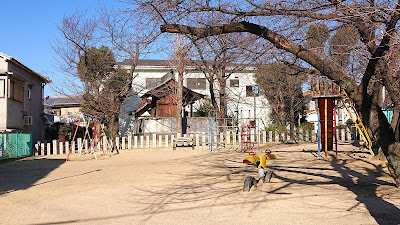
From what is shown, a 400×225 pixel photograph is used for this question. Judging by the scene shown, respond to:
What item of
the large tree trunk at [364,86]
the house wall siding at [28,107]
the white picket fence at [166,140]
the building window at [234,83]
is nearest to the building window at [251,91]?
the building window at [234,83]

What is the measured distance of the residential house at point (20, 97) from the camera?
1764 cm

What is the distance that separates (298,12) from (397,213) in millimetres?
3852

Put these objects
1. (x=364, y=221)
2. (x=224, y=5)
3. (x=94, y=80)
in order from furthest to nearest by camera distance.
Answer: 1. (x=94, y=80)
2. (x=224, y=5)
3. (x=364, y=221)

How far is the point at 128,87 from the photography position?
2328cm

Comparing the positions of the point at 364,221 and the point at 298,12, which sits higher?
the point at 298,12

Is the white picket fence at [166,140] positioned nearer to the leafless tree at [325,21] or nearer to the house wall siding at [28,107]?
the house wall siding at [28,107]

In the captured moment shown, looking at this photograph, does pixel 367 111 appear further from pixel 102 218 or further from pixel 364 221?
pixel 102 218

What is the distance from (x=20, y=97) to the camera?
19.8m

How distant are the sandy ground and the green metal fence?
5133 millimetres

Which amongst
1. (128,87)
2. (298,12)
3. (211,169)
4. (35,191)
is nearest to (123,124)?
(128,87)

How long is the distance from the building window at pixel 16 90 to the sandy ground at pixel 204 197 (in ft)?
28.9

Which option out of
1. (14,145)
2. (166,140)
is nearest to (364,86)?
(14,145)

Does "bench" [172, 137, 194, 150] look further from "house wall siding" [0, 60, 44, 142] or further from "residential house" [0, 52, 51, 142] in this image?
"house wall siding" [0, 60, 44, 142]

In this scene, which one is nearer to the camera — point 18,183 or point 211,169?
point 18,183
